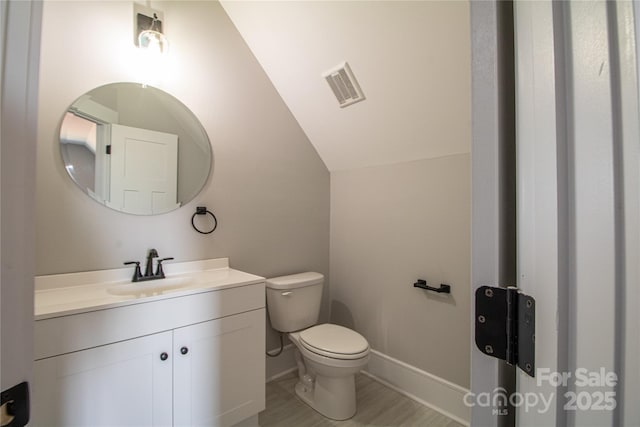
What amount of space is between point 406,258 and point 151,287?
1554 millimetres

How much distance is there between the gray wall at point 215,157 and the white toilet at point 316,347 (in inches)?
9.3

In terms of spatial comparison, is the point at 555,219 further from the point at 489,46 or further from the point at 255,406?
the point at 255,406

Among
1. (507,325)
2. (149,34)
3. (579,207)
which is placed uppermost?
(149,34)

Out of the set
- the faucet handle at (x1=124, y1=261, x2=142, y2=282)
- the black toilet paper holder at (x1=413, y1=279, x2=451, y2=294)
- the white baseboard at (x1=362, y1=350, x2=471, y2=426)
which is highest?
the faucet handle at (x1=124, y1=261, x2=142, y2=282)

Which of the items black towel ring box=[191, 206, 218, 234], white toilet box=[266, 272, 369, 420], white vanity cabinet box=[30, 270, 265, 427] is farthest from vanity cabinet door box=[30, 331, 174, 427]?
white toilet box=[266, 272, 369, 420]

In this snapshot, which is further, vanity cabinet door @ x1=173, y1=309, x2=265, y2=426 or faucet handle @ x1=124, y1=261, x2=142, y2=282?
faucet handle @ x1=124, y1=261, x2=142, y2=282

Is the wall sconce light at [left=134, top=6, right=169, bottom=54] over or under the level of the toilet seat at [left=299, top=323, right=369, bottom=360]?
over

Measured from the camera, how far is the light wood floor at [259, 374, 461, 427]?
1567 mm

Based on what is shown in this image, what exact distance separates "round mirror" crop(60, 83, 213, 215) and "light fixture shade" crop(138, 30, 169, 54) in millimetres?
204

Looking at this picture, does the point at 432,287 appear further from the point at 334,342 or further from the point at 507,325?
the point at 507,325

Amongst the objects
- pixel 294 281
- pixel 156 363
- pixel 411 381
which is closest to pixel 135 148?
pixel 156 363

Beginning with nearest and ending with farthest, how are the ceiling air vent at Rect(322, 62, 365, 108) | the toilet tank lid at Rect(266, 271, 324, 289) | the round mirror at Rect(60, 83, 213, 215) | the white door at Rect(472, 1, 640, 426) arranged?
the white door at Rect(472, 1, 640, 426) → the round mirror at Rect(60, 83, 213, 215) → the ceiling air vent at Rect(322, 62, 365, 108) → the toilet tank lid at Rect(266, 271, 324, 289)

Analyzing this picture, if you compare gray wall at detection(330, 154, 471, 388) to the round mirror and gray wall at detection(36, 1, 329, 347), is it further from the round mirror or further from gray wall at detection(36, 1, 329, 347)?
the round mirror

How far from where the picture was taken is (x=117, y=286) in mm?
1314
